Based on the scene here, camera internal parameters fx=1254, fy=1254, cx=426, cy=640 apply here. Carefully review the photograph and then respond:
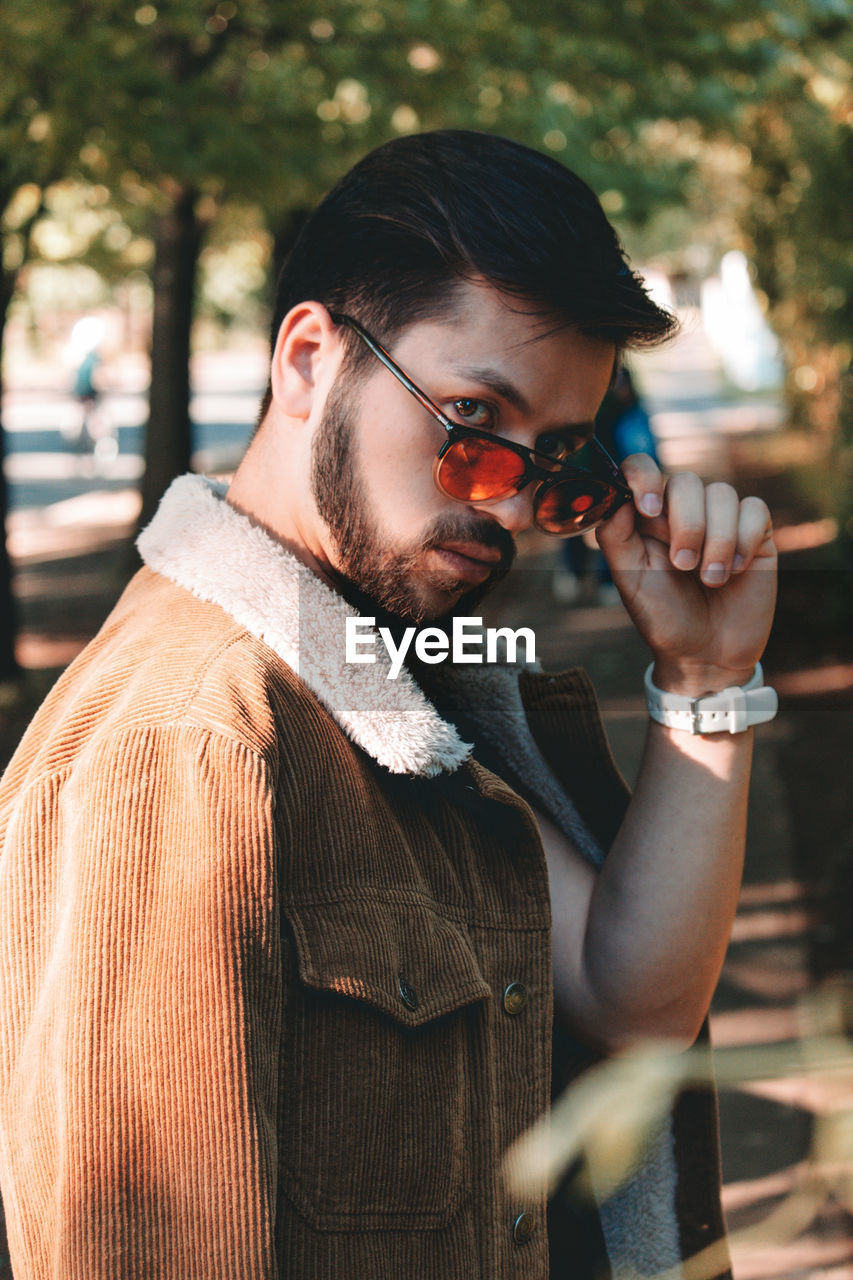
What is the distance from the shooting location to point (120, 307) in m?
54.8

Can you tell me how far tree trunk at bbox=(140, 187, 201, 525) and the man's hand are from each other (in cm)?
938

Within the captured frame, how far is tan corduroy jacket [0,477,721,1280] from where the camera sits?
1.07 meters

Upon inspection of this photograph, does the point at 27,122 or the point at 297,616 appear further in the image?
the point at 27,122

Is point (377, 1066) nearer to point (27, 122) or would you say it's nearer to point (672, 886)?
point (672, 886)

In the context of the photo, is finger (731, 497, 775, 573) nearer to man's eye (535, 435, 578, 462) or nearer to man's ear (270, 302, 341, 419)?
man's eye (535, 435, 578, 462)

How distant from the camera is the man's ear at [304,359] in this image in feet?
5.19

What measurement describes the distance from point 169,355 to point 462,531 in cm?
990

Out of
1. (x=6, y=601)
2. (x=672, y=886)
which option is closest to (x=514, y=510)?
(x=672, y=886)

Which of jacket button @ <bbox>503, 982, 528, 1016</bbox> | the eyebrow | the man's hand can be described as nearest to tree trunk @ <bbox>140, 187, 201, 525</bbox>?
the man's hand

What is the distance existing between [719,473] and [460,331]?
50.8 ft

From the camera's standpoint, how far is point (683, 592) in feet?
5.94

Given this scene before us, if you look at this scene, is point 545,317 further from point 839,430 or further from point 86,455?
point 86,455

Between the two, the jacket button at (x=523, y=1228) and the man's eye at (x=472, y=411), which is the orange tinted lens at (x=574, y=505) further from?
the jacket button at (x=523, y=1228)

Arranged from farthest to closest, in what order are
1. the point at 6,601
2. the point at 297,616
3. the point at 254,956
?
the point at 6,601, the point at 297,616, the point at 254,956
